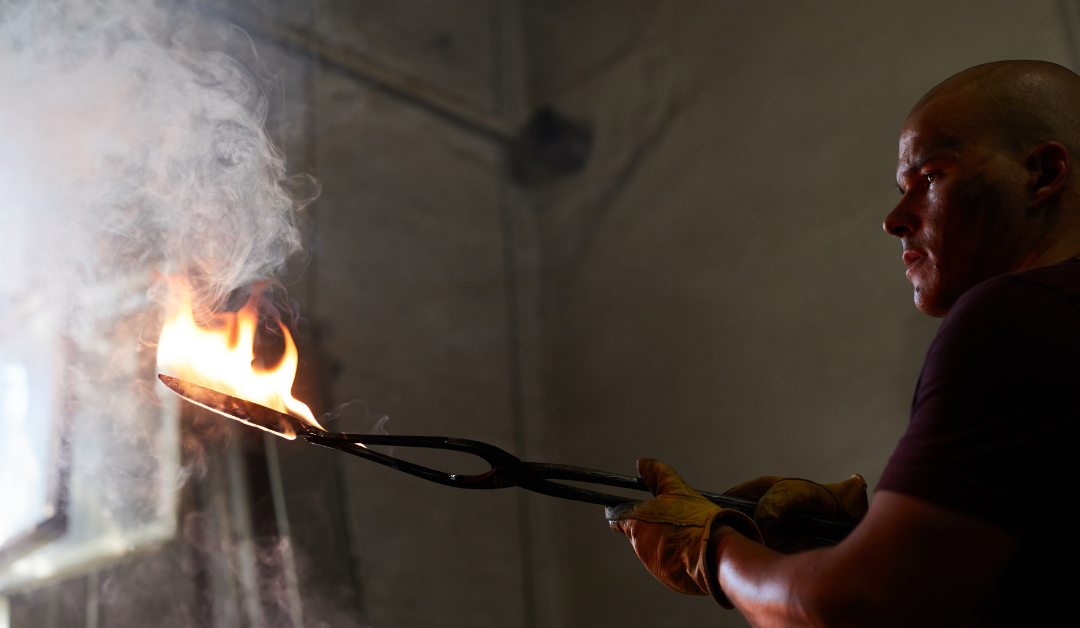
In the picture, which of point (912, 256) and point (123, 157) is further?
point (123, 157)

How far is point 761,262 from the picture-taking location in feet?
9.29

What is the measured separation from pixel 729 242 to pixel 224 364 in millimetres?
2171

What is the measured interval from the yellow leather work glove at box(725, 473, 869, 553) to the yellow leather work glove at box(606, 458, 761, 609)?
0.21ft

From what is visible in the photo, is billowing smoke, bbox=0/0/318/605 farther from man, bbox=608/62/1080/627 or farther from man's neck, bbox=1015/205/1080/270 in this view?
man's neck, bbox=1015/205/1080/270

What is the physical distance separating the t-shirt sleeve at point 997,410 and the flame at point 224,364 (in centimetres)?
106

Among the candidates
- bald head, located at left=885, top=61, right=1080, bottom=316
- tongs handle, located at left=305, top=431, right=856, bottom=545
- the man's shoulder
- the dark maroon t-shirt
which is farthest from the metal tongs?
bald head, located at left=885, top=61, right=1080, bottom=316

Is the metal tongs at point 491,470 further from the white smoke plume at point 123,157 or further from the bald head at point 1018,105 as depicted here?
the white smoke plume at point 123,157

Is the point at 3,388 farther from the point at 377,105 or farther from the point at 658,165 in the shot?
the point at 658,165

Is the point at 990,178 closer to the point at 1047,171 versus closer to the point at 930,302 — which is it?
the point at 1047,171

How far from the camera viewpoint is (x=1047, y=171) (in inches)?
42.1

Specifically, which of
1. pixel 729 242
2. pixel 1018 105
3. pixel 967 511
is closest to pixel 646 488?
pixel 967 511

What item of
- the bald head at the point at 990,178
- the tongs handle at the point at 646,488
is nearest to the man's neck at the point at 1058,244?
the bald head at the point at 990,178

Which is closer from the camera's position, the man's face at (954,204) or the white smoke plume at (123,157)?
the man's face at (954,204)

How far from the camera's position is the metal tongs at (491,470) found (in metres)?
1.08
